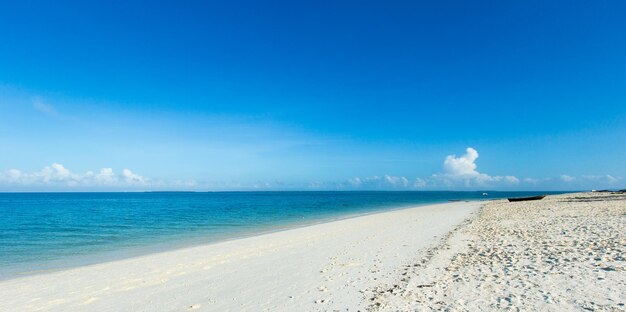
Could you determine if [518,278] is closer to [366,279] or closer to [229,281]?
[366,279]

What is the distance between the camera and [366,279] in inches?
395

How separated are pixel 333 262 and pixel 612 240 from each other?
10.7 metres

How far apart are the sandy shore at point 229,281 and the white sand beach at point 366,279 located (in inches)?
1.4

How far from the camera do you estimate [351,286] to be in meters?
9.36

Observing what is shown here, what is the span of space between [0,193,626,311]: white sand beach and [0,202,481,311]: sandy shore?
4 cm

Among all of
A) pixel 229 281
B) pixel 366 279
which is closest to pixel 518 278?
pixel 366 279

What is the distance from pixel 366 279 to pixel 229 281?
421 centimetres

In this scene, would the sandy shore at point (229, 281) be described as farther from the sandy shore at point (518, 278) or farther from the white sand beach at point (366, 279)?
the sandy shore at point (518, 278)

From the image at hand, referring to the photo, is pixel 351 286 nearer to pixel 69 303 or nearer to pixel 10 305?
pixel 69 303

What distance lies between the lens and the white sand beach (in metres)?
7.75

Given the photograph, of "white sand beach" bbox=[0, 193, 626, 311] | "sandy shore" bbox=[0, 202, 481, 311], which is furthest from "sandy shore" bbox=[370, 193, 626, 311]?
"sandy shore" bbox=[0, 202, 481, 311]

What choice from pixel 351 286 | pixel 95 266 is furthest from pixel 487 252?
pixel 95 266

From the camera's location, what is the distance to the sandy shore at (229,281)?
8.55 m

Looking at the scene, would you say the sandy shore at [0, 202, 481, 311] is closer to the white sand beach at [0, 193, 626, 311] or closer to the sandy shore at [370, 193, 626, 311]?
the white sand beach at [0, 193, 626, 311]
